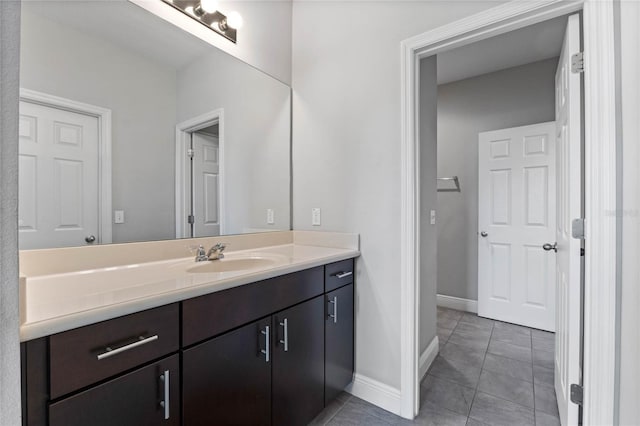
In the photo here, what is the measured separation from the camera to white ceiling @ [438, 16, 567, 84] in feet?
7.95

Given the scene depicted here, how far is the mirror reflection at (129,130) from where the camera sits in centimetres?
111

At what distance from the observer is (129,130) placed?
137 cm

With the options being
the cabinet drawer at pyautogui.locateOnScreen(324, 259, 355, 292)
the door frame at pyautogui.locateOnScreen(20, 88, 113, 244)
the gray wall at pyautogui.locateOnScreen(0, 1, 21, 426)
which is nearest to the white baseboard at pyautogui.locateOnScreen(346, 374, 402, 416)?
the cabinet drawer at pyautogui.locateOnScreen(324, 259, 355, 292)

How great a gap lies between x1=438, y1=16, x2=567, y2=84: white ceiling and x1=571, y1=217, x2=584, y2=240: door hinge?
1862mm

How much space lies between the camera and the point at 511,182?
9.64 feet

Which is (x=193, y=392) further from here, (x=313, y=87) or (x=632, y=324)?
(x=313, y=87)

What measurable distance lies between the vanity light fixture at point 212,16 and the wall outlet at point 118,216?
1.05 meters

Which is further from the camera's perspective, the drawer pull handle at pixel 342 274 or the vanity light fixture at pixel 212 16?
the drawer pull handle at pixel 342 274

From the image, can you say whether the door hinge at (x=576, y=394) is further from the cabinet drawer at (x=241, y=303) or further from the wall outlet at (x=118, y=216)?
the wall outlet at (x=118, y=216)

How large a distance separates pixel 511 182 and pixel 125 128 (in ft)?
10.5

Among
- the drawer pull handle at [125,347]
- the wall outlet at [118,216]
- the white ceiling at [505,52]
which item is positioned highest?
the white ceiling at [505,52]

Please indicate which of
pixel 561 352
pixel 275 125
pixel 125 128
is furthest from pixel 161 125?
pixel 561 352

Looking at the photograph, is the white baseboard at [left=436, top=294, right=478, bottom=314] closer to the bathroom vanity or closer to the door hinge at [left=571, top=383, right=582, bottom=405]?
the door hinge at [left=571, top=383, right=582, bottom=405]

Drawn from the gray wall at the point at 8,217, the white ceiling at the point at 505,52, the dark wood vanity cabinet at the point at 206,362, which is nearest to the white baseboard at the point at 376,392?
the dark wood vanity cabinet at the point at 206,362
